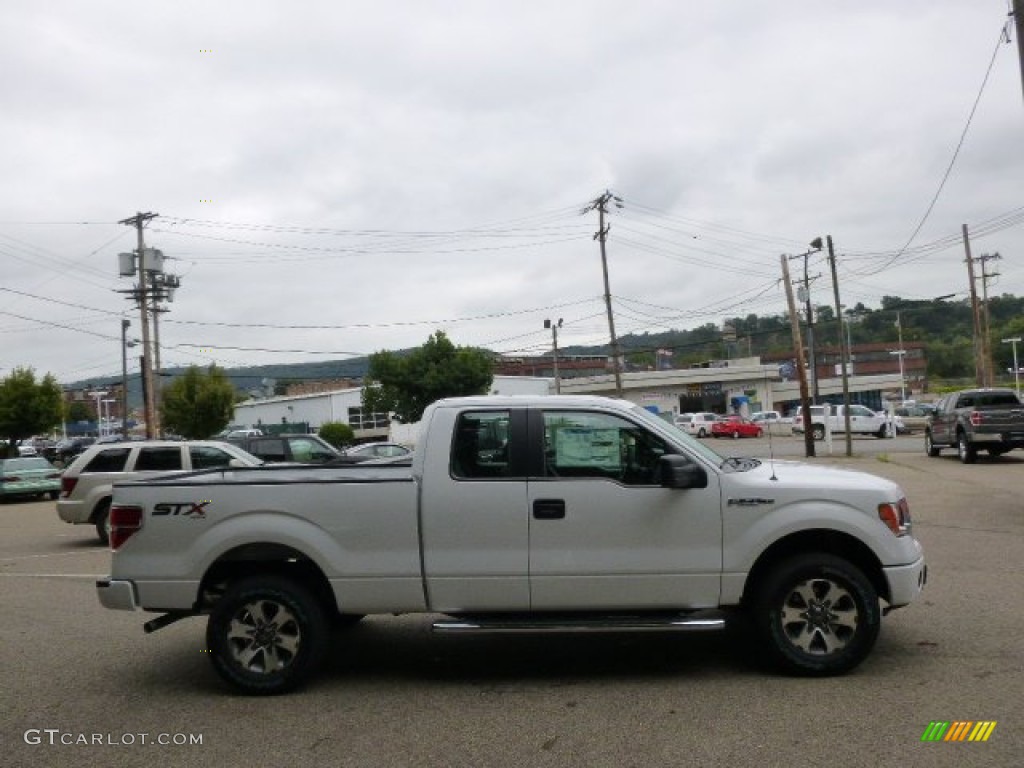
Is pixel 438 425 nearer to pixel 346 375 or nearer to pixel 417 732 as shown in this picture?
pixel 417 732

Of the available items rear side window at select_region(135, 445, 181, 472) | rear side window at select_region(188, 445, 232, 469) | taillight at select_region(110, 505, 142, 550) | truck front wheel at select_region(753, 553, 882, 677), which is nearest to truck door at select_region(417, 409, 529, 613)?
truck front wheel at select_region(753, 553, 882, 677)

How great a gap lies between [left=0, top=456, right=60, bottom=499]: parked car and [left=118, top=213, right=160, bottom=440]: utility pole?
41.5ft

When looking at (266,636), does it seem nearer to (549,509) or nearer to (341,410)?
(549,509)

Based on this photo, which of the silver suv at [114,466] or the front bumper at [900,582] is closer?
the front bumper at [900,582]

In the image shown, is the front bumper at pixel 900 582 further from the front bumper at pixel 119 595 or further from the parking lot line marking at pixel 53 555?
the parking lot line marking at pixel 53 555

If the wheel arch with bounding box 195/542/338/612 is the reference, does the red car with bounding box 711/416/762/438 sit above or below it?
below

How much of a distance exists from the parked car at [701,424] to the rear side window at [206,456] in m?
40.6

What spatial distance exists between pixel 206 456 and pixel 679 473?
11.7m

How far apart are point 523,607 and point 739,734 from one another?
1538mm

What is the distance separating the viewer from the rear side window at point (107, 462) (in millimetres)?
15648

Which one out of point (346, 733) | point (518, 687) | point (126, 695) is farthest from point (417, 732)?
point (126, 695)

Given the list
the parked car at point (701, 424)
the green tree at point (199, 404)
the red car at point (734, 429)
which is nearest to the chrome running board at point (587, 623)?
the red car at point (734, 429)

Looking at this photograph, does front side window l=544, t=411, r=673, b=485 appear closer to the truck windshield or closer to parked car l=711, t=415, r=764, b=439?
the truck windshield

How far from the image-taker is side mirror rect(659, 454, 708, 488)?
5848 millimetres
